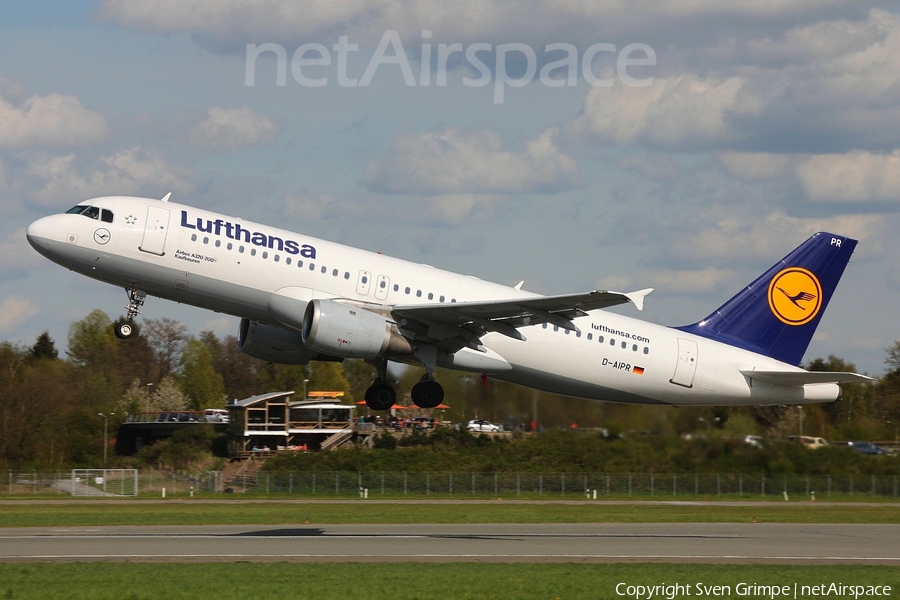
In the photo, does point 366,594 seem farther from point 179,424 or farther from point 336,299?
point 179,424

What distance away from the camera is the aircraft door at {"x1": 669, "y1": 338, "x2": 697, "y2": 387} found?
1423 inches

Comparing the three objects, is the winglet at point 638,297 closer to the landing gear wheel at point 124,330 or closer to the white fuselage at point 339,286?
the white fuselage at point 339,286

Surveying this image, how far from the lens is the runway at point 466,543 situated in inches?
1072

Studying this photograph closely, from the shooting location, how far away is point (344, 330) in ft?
102

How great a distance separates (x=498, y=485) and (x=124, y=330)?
86.6ft

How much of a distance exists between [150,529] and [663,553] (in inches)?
634

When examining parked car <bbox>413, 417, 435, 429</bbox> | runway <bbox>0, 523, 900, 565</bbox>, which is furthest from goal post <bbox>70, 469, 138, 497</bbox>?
runway <bbox>0, 523, 900, 565</bbox>

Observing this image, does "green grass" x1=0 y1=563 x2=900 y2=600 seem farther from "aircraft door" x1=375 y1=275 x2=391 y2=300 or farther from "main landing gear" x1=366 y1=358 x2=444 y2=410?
"aircraft door" x1=375 y1=275 x2=391 y2=300

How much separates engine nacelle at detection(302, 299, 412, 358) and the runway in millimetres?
5216

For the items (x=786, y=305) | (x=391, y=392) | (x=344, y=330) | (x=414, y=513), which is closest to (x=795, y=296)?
(x=786, y=305)

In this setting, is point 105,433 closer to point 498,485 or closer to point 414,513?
point 498,485

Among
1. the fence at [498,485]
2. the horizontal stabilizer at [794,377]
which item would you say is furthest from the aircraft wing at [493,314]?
the fence at [498,485]

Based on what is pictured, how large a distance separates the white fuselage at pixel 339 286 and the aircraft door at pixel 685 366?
3 cm

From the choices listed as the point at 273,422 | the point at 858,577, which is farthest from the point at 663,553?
the point at 273,422
